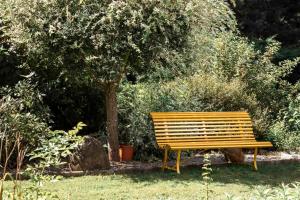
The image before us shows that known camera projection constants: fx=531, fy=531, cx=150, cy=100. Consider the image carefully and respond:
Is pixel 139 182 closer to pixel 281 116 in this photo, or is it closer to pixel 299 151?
pixel 299 151

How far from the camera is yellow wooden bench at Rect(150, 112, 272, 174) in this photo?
831 centimetres

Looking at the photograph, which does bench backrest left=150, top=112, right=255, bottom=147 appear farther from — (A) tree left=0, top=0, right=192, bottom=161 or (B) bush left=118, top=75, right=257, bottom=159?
(A) tree left=0, top=0, right=192, bottom=161

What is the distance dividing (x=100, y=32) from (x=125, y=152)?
2137 mm

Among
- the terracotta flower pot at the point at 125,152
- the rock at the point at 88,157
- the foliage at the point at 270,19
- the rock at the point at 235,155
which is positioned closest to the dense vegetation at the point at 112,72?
the terracotta flower pot at the point at 125,152

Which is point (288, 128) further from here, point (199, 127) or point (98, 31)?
point (98, 31)

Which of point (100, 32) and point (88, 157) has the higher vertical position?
point (100, 32)

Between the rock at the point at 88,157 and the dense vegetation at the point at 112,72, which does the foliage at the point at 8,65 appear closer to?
the dense vegetation at the point at 112,72

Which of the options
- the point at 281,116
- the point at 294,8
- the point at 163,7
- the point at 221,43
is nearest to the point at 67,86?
the point at 163,7

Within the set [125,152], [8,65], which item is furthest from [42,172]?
[8,65]

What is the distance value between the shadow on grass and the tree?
65.4 inches

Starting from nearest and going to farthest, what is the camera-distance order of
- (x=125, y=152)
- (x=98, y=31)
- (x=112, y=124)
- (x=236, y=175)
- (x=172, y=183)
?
1. (x=172, y=183)
2. (x=98, y=31)
3. (x=236, y=175)
4. (x=112, y=124)
5. (x=125, y=152)

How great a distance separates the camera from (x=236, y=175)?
7.96 metres

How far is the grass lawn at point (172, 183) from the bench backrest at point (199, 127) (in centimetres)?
51

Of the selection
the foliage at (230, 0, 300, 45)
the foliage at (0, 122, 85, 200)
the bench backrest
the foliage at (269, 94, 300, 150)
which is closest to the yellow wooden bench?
the bench backrest
